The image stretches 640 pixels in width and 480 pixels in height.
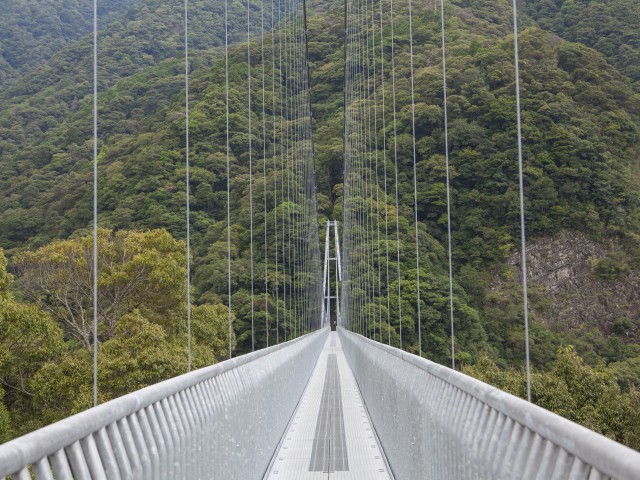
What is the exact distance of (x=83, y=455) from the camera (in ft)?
5.86

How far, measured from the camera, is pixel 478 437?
7.84ft

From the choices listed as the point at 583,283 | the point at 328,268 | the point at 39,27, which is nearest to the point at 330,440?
the point at 583,283

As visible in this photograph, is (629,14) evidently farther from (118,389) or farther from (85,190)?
(118,389)

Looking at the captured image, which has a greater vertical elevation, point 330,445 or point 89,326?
point 89,326

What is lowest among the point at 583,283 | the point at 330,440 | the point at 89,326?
the point at 330,440

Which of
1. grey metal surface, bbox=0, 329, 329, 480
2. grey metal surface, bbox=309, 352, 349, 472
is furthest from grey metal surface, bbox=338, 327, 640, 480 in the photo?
grey metal surface, bbox=0, 329, 329, 480

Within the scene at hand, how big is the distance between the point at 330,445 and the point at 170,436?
397 cm

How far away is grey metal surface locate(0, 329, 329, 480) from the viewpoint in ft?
5.21

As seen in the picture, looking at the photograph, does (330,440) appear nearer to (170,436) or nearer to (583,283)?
(170,436)

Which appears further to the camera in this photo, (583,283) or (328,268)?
(328,268)

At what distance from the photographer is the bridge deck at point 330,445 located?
17.0 ft

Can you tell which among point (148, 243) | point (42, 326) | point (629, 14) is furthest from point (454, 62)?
point (42, 326)

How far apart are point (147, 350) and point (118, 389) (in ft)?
3.95

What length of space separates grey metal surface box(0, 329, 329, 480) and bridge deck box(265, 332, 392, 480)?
318 millimetres
